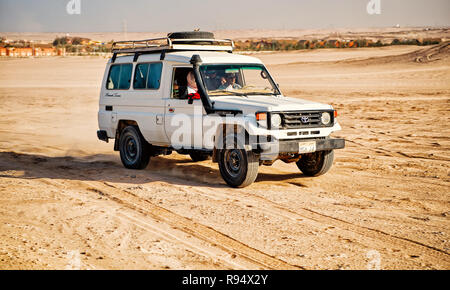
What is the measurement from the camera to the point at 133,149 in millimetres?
11477

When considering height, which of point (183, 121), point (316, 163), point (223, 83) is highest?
point (223, 83)

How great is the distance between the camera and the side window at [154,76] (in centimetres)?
1062

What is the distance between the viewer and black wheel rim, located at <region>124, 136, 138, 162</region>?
448 inches

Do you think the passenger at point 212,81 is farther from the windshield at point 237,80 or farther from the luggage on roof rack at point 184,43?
the luggage on roof rack at point 184,43

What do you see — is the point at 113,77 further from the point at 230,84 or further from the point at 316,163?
the point at 316,163

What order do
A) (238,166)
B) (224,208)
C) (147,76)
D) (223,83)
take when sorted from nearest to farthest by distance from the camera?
(224,208) < (238,166) < (223,83) < (147,76)

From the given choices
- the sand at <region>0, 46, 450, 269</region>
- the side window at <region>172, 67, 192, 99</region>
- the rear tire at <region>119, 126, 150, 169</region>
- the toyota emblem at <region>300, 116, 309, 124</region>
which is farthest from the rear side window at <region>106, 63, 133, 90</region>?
the toyota emblem at <region>300, 116, 309, 124</region>

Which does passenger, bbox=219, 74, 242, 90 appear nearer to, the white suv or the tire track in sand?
the white suv

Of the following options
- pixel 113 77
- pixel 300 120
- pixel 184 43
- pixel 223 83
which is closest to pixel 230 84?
pixel 223 83

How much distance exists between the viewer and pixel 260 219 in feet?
24.8

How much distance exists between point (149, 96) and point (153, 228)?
404cm

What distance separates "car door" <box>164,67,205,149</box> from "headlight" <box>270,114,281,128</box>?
134 centimetres

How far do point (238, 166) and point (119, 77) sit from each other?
3.68 metres
